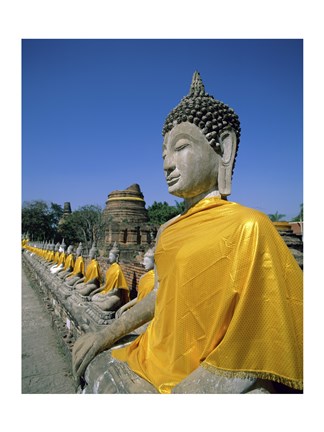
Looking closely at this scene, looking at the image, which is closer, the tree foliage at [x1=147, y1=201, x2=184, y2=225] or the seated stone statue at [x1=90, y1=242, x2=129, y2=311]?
the seated stone statue at [x1=90, y1=242, x2=129, y2=311]

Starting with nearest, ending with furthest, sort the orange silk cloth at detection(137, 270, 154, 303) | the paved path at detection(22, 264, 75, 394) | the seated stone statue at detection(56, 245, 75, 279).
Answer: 1. the orange silk cloth at detection(137, 270, 154, 303)
2. the paved path at detection(22, 264, 75, 394)
3. the seated stone statue at detection(56, 245, 75, 279)

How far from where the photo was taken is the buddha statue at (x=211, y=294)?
112 centimetres

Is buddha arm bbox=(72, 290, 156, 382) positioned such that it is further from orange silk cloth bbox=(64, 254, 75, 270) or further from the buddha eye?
orange silk cloth bbox=(64, 254, 75, 270)

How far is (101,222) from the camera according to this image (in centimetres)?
2900

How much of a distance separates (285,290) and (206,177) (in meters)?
0.75

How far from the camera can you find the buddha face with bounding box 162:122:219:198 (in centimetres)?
162

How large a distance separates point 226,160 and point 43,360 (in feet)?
17.9

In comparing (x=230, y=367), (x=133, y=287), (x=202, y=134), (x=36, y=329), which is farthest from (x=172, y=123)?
(x=36, y=329)

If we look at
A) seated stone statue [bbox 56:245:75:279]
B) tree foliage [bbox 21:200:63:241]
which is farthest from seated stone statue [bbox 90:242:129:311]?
tree foliage [bbox 21:200:63:241]

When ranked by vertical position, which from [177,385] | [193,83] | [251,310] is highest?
[193,83]

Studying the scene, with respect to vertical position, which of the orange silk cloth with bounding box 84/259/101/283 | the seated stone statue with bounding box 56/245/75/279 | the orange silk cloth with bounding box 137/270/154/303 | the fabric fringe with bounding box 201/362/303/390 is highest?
the fabric fringe with bounding box 201/362/303/390

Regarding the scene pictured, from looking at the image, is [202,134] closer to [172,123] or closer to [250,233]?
[172,123]

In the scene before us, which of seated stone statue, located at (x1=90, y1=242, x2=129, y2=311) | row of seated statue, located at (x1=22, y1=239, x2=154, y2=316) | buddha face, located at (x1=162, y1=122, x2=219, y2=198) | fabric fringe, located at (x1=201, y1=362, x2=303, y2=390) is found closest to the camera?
fabric fringe, located at (x1=201, y1=362, x2=303, y2=390)

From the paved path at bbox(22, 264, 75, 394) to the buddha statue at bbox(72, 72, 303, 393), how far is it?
3.24m
